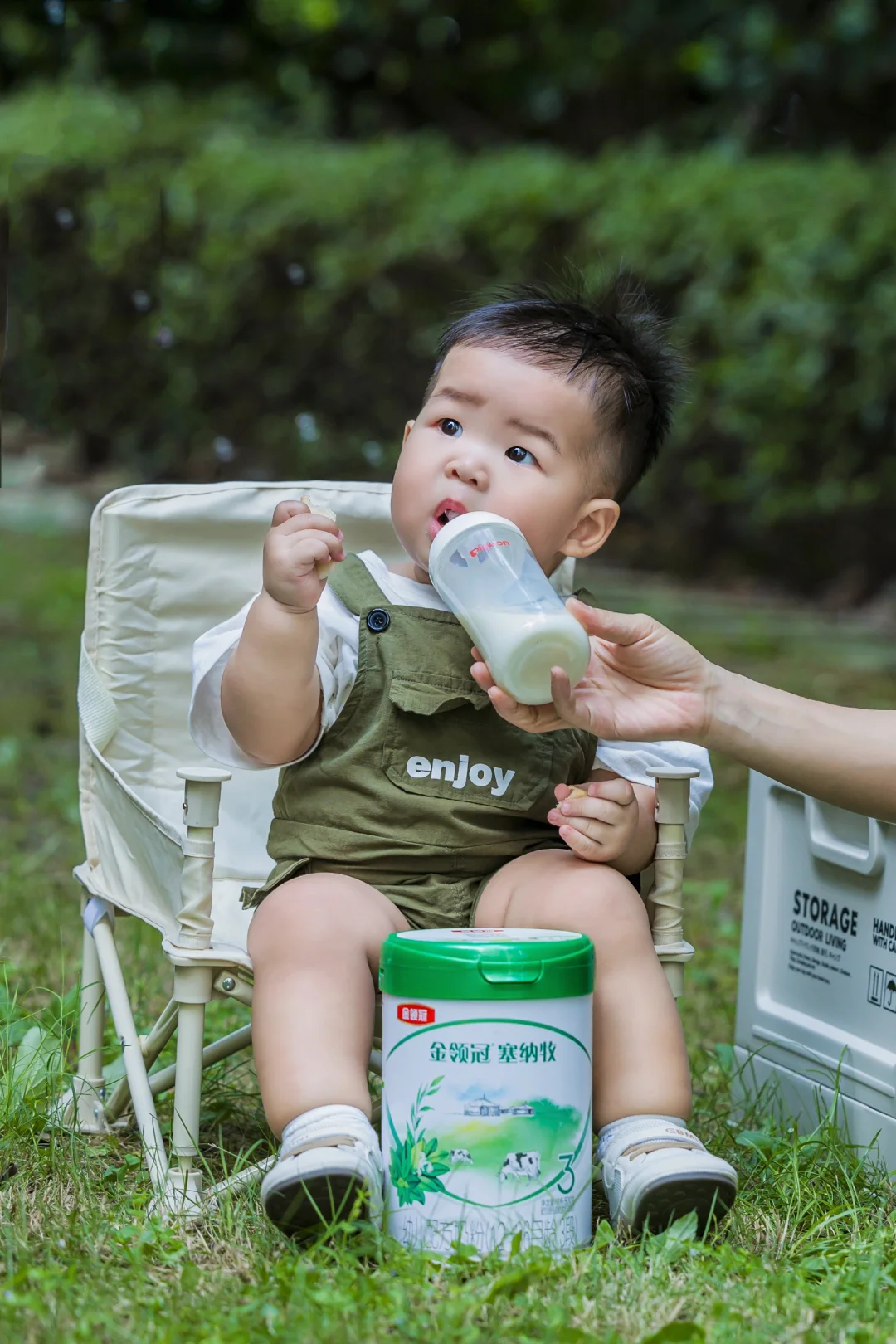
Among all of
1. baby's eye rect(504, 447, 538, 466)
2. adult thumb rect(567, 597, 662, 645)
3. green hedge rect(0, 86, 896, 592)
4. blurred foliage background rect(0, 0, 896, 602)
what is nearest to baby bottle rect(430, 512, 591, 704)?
adult thumb rect(567, 597, 662, 645)

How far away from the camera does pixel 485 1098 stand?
1.39m

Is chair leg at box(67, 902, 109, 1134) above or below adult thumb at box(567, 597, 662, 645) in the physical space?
below

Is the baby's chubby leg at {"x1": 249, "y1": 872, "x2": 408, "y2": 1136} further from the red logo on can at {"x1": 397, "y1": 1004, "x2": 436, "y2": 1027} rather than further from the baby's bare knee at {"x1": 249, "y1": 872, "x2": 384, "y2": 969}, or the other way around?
the red logo on can at {"x1": 397, "y1": 1004, "x2": 436, "y2": 1027}

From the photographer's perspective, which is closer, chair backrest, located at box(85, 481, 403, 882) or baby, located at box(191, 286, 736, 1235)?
baby, located at box(191, 286, 736, 1235)

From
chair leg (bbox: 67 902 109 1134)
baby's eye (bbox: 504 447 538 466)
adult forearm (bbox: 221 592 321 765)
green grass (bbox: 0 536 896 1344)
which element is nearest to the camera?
green grass (bbox: 0 536 896 1344)

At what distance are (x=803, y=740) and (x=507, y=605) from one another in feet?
1.21

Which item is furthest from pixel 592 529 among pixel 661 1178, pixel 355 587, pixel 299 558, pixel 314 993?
pixel 661 1178

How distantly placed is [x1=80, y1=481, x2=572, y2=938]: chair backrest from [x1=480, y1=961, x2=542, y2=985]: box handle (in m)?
0.75

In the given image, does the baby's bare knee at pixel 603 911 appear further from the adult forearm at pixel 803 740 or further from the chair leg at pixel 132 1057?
the chair leg at pixel 132 1057

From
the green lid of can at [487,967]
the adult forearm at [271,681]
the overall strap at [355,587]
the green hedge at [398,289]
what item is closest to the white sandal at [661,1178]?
the green lid of can at [487,967]

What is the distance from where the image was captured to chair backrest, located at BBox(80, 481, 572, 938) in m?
2.11

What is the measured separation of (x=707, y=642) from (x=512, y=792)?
12.0 feet

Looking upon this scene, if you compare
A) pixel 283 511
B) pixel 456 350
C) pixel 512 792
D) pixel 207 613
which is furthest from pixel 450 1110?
pixel 207 613

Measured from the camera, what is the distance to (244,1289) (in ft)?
4.37
